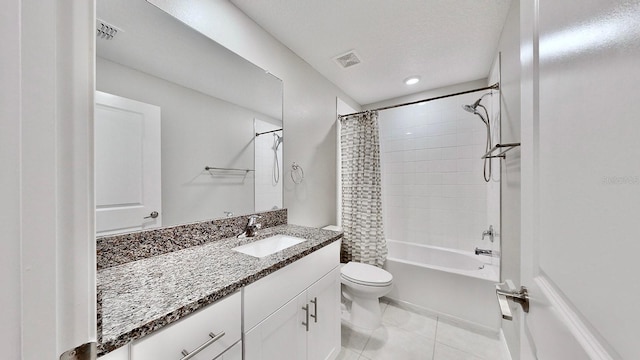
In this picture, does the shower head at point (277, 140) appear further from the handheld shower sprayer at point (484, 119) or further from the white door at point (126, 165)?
the handheld shower sprayer at point (484, 119)

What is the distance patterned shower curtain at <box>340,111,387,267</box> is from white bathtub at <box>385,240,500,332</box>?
29cm

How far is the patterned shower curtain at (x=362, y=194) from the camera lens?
229cm

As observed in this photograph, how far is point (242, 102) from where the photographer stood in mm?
1567

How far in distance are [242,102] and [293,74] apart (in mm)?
635

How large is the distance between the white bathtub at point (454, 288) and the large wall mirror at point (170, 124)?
5.31ft

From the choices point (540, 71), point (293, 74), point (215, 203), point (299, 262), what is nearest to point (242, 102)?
point (293, 74)

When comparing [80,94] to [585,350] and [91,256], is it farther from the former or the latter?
[585,350]

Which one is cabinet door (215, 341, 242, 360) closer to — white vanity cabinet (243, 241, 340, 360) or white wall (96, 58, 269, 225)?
white vanity cabinet (243, 241, 340, 360)

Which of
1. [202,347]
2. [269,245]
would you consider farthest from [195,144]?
[202,347]

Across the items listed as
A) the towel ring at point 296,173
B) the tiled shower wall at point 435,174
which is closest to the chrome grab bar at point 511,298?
the towel ring at point 296,173

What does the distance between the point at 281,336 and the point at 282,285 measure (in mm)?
240

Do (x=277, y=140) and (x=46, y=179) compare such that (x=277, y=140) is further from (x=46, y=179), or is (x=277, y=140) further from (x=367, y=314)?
(x=367, y=314)

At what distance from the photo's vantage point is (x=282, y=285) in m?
1.02

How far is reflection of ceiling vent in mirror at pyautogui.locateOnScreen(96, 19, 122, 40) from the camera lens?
0.93 m
